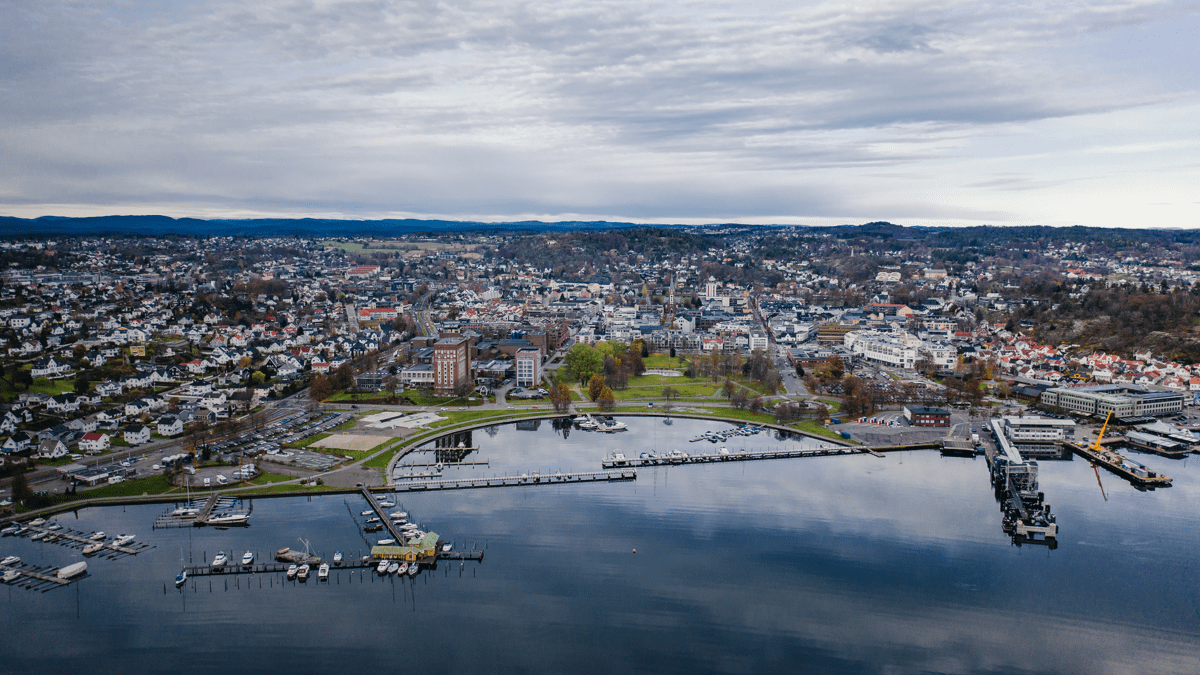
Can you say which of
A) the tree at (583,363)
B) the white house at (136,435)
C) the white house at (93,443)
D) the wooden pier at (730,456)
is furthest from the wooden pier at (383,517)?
the tree at (583,363)

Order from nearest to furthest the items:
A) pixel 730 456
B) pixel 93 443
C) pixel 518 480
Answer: pixel 518 480 → pixel 93 443 → pixel 730 456

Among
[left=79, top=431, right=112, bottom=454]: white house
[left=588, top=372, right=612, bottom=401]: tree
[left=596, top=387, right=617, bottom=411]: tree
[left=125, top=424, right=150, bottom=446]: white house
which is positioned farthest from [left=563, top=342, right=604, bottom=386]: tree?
[left=79, top=431, right=112, bottom=454]: white house

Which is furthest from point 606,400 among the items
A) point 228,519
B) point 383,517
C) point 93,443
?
point 93,443

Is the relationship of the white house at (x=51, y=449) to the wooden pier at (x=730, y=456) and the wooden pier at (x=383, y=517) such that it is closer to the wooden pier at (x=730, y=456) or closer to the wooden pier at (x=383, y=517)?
the wooden pier at (x=383, y=517)

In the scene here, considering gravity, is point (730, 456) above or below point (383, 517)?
above

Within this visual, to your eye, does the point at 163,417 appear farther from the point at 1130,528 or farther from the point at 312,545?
the point at 1130,528

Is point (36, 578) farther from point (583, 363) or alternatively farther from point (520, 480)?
point (583, 363)
